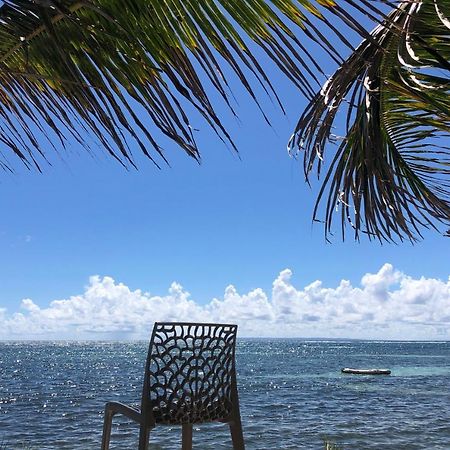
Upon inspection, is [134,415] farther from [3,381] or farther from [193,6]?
[3,381]

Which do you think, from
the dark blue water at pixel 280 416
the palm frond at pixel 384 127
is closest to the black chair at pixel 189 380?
the palm frond at pixel 384 127

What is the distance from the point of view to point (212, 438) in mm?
17406

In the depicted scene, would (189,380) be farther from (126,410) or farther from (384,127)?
(384,127)

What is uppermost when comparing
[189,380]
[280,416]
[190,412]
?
[189,380]

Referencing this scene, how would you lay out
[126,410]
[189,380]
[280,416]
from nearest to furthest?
[126,410] → [189,380] → [280,416]

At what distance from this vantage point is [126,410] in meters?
3.53

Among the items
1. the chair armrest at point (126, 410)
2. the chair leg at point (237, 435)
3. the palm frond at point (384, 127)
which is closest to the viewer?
the palm frond at point (384, 127)

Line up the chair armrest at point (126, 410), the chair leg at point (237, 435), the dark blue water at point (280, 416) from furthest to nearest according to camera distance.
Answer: the dark blue water at point (280, 416) → the chair leg at point (237, 435) → the chair armrest at point (126, 410)

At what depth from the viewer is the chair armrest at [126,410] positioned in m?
3.42

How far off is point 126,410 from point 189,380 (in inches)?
16.4

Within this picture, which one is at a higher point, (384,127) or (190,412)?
(384,127)

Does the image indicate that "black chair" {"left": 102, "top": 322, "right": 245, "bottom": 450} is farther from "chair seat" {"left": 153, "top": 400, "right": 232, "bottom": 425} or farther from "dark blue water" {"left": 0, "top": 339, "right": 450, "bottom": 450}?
"dark blue water" {"left": 0, "top": 339, "right": 450, "bottom": 450}

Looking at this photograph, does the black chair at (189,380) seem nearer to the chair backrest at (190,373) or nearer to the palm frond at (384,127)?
the chair backrest at (190,373)

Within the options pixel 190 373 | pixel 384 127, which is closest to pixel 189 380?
pixel 190 373
